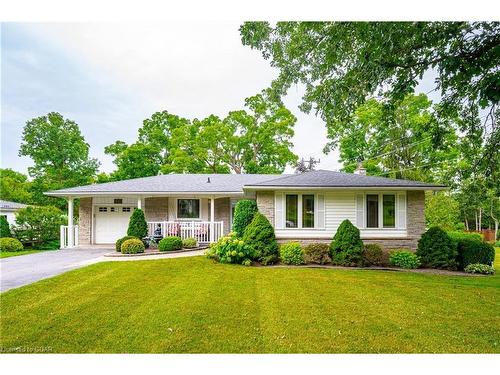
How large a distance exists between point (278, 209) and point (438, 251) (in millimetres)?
4520

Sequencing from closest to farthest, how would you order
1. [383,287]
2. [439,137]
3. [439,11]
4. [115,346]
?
[115,346], [439,11], [383,287], [439,137]

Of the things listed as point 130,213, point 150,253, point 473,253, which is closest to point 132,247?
point 150,253

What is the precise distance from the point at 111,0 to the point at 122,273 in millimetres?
5367

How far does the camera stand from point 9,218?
16.4m

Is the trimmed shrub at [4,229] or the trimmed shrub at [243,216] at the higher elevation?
the trimmed shrub at [243,216]

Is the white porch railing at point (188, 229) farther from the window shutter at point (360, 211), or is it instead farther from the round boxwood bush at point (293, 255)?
the window shutter at point (360, 211)

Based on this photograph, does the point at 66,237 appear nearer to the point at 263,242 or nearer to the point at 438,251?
the point at 263,242

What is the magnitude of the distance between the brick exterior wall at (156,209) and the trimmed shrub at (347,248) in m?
7.33

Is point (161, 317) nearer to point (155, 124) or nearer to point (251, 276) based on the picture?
point (251, 276)

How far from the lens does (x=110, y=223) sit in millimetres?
12648

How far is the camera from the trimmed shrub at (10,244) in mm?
11461

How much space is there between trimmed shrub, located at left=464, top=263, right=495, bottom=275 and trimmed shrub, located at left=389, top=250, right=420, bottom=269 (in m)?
1.21

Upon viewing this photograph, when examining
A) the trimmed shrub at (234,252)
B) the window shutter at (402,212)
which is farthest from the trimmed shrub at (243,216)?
the window shutter at (402,212)

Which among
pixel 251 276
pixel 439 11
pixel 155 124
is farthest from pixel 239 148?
pixel 439 11
